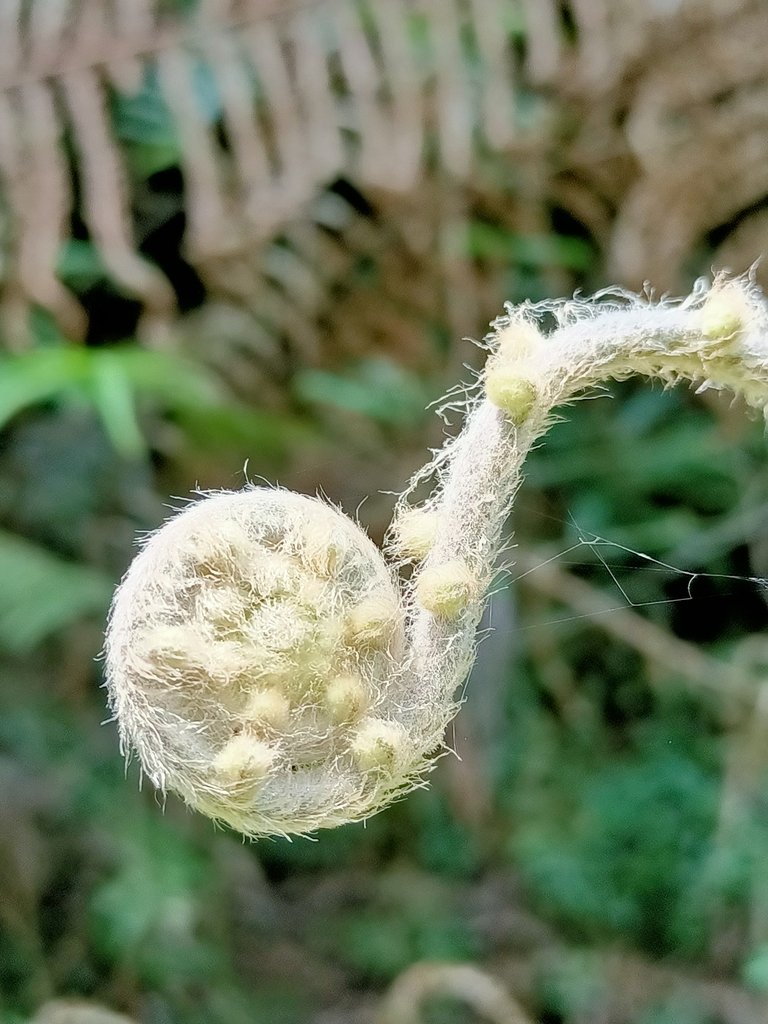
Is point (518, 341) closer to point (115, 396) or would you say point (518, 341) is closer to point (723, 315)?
point (723, 315)

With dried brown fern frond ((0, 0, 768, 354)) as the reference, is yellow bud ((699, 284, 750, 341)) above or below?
below

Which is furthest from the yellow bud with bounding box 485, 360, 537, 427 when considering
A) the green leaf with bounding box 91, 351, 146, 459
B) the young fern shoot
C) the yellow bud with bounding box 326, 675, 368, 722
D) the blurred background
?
the green leaf with bounding box 91, 351, 146, 459

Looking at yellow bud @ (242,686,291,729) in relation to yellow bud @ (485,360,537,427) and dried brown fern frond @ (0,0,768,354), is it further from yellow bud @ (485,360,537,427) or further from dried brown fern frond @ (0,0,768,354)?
dried brown fern frond @ (0,0,768,354)

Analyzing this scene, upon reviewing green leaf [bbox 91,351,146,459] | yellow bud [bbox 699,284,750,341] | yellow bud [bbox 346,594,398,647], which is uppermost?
green leaf [bbox 91,351,146,459]

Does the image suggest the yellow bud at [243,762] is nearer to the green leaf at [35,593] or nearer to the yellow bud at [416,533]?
the yellow bud at [416,533]

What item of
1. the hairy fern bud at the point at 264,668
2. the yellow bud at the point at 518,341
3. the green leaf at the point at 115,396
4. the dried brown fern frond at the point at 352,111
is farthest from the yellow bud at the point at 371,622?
the dried brown fern frond at the point at 352,111

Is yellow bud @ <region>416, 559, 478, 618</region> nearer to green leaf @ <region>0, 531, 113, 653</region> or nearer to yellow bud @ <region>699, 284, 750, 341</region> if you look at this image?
yellow bud @ <region>699, 284, 750, 341</region>

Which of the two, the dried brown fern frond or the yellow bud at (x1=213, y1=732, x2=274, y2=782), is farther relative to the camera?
the dried brown fern frond

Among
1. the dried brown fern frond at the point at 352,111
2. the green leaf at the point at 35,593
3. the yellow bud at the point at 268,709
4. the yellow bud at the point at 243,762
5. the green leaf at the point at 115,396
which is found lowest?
the yellow bud at the point at 243,762

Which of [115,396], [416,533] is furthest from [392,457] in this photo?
[416,533]
